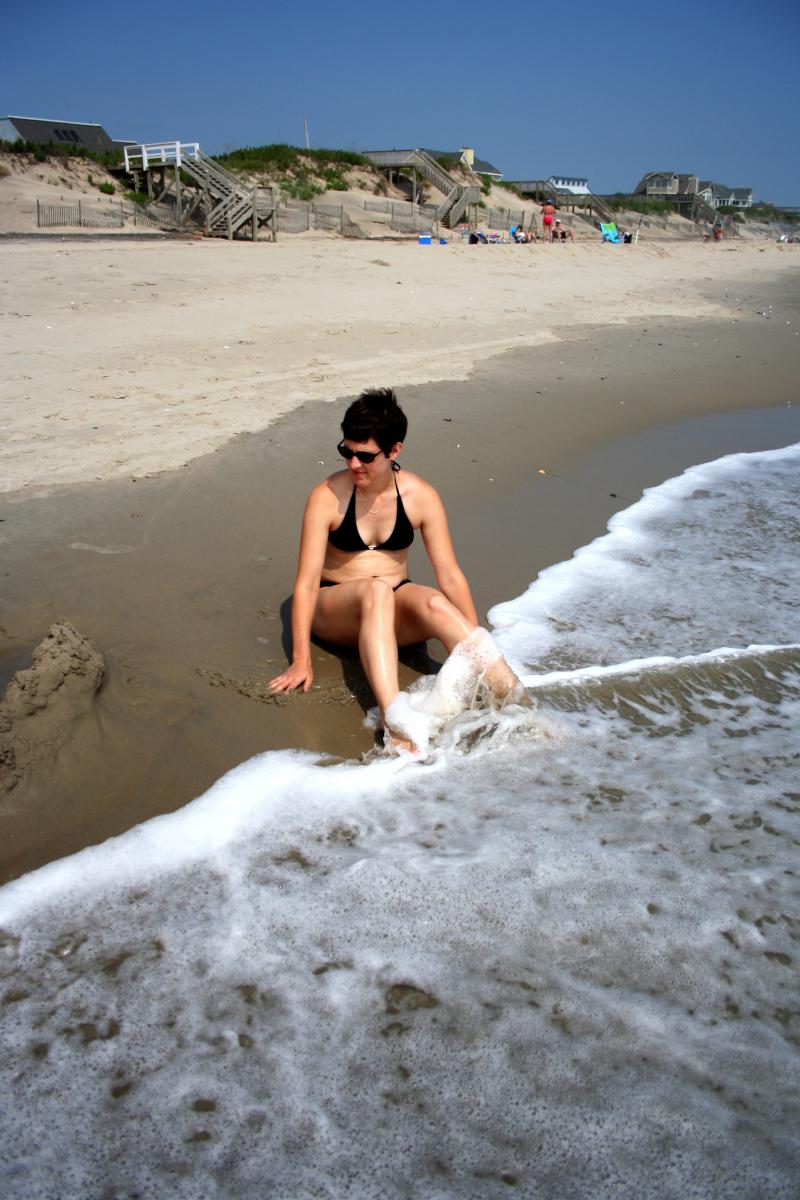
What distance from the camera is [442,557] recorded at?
3504mm

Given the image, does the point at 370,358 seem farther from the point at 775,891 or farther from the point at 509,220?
the point at 509,220

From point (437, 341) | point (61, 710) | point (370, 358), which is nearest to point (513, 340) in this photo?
point (437, 341)

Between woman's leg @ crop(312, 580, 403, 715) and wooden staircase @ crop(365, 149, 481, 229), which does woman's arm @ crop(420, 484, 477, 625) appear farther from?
wooden staircase @ crop(365, 149, 481, 229)

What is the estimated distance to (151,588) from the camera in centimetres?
395

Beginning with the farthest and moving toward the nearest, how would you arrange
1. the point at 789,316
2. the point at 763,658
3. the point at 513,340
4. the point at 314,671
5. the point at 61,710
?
1. the point at 789,316
2. the point at 513,340
3. the point at 763,658
4. the point at 314,671
5. the point at 61,710

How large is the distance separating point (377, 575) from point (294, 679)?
1.92 feet

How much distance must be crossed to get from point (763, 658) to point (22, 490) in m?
3.93

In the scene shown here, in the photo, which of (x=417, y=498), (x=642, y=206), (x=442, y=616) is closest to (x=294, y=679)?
(x=442, y=616)

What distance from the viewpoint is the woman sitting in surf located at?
10.3 ft

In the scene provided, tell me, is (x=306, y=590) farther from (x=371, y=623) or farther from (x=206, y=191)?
(x=206, y=191)

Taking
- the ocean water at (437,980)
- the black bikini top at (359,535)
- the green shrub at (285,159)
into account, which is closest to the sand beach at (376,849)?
the ocean water at (437,980)

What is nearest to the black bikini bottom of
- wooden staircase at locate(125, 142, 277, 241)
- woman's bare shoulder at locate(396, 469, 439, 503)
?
woman's bare shoulder at locate(396, 469, 439, 503)

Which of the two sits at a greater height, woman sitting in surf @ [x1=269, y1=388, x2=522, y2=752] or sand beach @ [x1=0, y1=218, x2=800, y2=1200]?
woman sitting in surf @ [x1=269, y1=388, x2=522, y2=752]

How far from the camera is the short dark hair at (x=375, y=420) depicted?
3.13m
